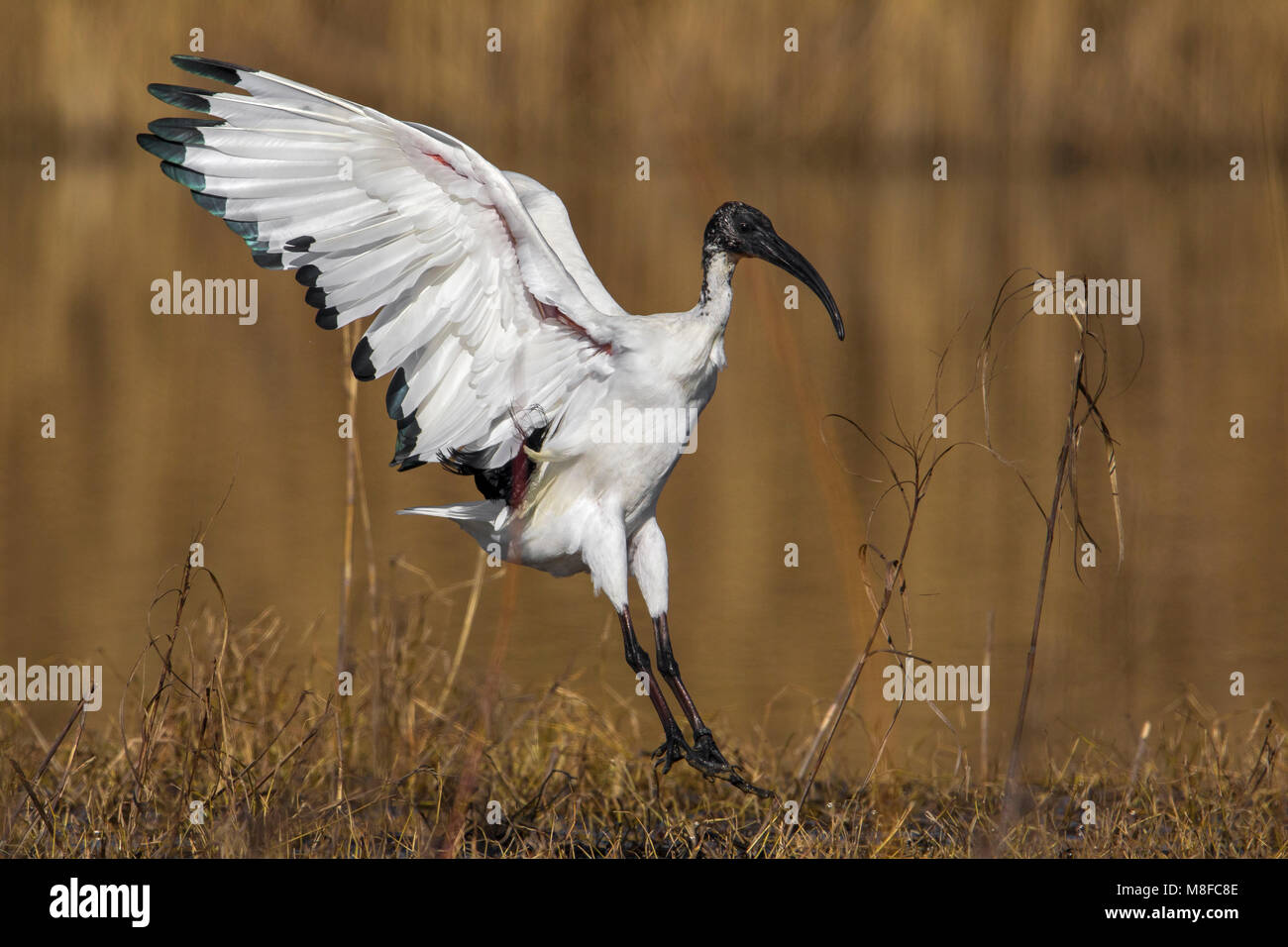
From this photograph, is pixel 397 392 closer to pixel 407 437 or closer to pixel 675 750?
pixel 407 437

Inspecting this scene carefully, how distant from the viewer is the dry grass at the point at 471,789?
15.5 feet

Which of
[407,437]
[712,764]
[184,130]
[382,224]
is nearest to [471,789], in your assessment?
[712,764]

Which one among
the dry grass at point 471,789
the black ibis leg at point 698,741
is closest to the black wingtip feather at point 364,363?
the dry grass at point 471,789

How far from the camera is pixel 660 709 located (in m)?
4.99

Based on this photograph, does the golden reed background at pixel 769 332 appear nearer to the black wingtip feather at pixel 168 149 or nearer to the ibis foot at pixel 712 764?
the ibis foot at pixel 712 764

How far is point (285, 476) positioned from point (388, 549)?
195 centimetres

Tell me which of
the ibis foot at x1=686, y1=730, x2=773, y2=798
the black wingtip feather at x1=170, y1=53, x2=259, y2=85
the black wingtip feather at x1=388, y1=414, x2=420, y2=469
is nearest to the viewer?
the black wingtip feather at x1=170, y1=53, x2=259, y2=85

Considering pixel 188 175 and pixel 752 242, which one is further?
pixel 752 242

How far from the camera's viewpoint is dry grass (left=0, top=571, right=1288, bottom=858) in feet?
15.5

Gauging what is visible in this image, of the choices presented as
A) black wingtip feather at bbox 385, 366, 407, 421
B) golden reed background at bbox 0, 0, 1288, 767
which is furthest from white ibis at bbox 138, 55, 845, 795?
golden reed background at bbox 0, 0, 1288, 767

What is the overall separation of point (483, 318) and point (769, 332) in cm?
237

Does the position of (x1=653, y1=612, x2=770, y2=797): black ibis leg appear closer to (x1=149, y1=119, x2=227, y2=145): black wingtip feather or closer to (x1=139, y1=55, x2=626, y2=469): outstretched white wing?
(x1=139, y1=55, x2=626, y2=469): outstretched white wing

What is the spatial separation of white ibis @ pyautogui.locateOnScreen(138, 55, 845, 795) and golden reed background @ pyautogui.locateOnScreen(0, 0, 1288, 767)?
527mm

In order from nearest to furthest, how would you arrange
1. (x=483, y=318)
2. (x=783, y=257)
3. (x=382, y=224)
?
(x=382, y=224) < (x=483, y=318) < (x=783, y=257)
